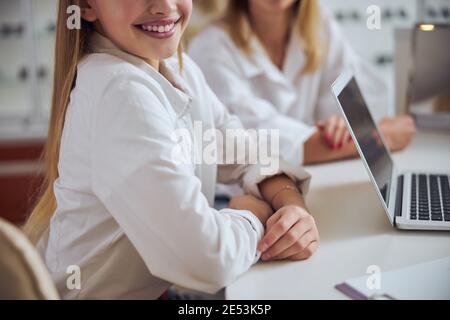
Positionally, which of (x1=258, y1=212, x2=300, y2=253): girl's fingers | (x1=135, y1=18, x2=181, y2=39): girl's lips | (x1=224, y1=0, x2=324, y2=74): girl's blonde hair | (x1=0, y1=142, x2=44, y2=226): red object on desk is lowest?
(x1=0, y1=142, x2=44, y2=226): red object on desk

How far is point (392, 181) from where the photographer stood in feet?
2.94

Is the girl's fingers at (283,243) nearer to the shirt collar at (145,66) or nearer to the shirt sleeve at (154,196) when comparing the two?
the shirt sleeve at (154,196)

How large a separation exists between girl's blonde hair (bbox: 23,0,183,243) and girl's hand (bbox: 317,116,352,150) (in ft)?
1.70

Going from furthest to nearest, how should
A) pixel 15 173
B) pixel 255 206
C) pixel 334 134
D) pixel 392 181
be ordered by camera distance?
pixel 15 173 → pixel 334 134 → pixel 392 181 → pixel 255 206

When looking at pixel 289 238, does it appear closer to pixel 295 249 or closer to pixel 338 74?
pixel 295 249

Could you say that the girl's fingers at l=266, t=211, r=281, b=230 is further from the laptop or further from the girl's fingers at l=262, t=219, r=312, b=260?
the laptop

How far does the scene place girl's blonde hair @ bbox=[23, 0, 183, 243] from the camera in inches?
26.4

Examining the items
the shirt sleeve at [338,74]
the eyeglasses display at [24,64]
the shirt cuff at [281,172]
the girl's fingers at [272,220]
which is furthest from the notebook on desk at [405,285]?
the eyeglasses display at [24,64]

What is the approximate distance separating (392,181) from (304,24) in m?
0.47

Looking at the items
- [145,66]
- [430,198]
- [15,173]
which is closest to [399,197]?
[430,198]

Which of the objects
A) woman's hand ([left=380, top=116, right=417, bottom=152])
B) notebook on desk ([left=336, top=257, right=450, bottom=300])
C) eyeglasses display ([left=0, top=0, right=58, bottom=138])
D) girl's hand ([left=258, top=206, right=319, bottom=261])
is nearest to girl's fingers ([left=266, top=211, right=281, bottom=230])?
girl's hand ([left=258, top=206, right=319, bottom=261])

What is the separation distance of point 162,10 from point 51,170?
9.6 inches

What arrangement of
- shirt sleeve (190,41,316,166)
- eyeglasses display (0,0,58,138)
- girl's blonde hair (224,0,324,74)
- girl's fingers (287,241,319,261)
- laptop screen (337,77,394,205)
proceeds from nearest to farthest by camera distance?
girl's fingers (287,241,319,261)
laptop screen (337,77,394,205)
shirt sleeve (190,41,316,166)
girl's blonde hair (224,0,324,74)
eyeglasses display (0,0,58,138)
